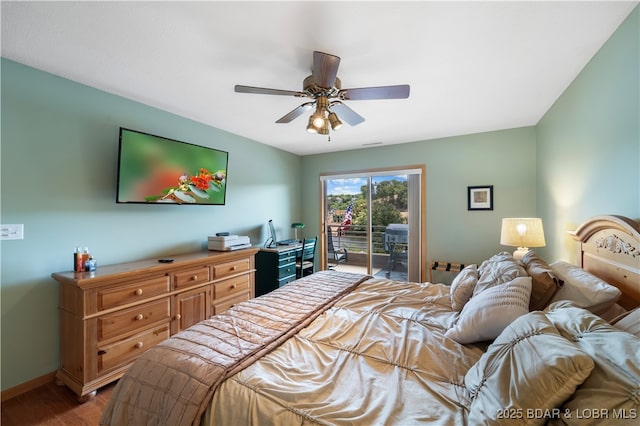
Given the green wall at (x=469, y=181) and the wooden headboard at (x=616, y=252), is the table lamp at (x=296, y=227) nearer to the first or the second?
the green wall at (x=469, y=181)

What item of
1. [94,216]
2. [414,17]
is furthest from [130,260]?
[414,17]

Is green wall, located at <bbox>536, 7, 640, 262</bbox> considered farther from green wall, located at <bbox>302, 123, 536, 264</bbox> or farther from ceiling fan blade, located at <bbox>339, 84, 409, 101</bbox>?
ceiling fan blade, located at <bbox>339, 84, 409, 101</bbox>

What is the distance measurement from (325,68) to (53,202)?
93.4 inches

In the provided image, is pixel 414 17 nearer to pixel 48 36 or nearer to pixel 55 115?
pixel 48 36

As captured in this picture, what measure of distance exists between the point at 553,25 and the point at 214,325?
2.65 m

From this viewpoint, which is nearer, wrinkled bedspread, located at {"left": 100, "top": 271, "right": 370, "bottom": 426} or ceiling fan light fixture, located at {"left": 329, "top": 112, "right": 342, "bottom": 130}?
wrinkled bedspread, located at {"left": 100, "top": 271, "right": 370, "bottom": 426}

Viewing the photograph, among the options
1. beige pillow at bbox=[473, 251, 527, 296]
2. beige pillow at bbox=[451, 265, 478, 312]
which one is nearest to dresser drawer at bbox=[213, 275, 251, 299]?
beige pillow at bbox=[451, 265, 478, 312]

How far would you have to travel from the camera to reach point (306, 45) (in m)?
1.65

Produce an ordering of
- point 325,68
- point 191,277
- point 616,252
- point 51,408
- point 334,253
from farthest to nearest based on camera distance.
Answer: point 334,253 → point 191,277 → point 51,408 → point 325,68 → point 616,252

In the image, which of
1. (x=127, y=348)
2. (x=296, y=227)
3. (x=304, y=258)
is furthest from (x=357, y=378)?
(x=296, y=227)

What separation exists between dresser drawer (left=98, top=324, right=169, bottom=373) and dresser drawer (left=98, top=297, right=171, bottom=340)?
75 millimetres

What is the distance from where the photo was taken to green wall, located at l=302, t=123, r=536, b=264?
11.0 ft

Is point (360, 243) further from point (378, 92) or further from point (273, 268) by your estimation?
point (378, 92)

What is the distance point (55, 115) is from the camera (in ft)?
6.66
